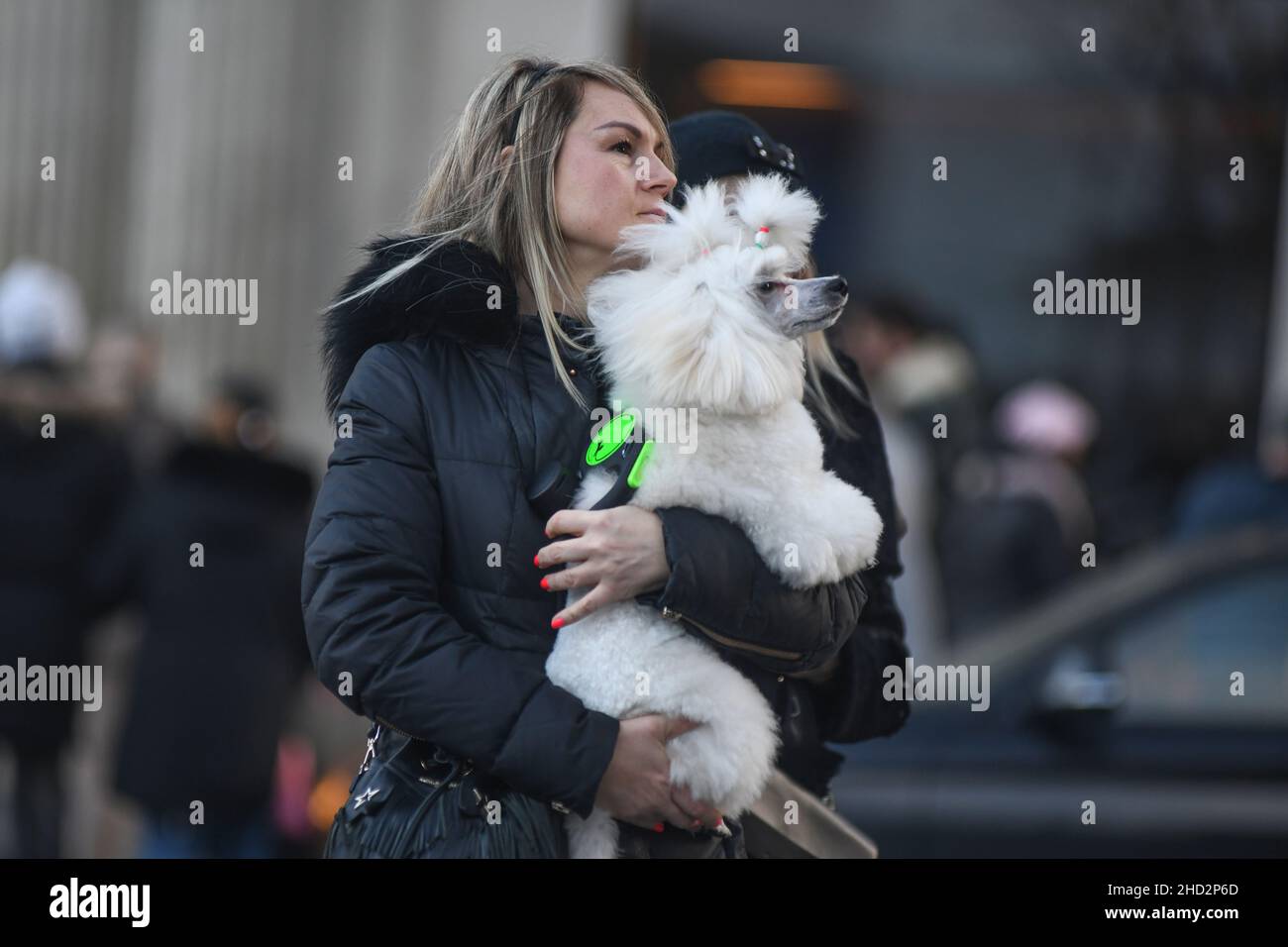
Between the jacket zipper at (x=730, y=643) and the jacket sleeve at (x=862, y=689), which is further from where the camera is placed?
the jacket sleeve at (x=862, y=689)

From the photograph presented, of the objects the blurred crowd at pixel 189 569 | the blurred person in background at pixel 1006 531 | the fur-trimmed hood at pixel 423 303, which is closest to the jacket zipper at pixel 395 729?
the fur-trimmed hood at pixel 423 303

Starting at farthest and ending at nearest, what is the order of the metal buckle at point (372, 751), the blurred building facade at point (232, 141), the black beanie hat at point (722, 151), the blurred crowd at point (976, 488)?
the blurred building facade at point (232, 141) < the blurred crowd at point (976, 488) < the black beanie hat at point (722, 151) < the metal buckle at point (372, 751)

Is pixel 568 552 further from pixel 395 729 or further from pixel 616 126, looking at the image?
pixel 616 126

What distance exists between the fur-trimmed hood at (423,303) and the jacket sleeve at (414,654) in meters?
0.21

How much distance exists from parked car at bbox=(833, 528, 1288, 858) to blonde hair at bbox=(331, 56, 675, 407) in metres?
2.51

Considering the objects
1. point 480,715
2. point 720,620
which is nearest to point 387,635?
point 480,715

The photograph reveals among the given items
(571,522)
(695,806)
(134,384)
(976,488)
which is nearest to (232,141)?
(134,384)

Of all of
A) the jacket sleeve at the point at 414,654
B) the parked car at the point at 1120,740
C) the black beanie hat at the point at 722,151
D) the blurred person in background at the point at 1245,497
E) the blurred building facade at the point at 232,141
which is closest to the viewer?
the jacket sleeve at the point at 414,654

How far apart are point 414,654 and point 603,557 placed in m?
0.31

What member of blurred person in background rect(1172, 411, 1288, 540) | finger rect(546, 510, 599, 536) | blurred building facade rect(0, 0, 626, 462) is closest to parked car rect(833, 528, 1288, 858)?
blurred person in background rect(1172, 411, 1288, 540)

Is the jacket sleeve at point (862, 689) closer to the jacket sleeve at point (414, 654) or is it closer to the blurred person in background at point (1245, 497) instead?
the jacket sleeve at point (414, 654)

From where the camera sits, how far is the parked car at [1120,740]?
4.73 m
